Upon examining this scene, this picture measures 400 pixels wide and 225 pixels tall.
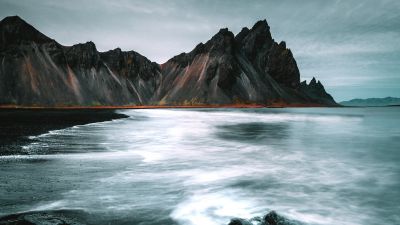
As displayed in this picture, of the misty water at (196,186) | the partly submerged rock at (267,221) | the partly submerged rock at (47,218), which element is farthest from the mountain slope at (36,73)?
the partly submerged rock at (267,221)

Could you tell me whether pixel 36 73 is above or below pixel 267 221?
above

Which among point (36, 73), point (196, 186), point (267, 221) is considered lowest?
point (196, 186)

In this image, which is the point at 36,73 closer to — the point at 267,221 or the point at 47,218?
the point at 47,218

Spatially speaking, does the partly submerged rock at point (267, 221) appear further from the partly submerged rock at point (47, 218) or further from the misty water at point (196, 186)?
the partly submerged rock at point (47, 218)

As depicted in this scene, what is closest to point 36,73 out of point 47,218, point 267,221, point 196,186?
point 196,186

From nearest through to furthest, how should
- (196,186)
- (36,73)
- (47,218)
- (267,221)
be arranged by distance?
(47,218)
(267,221)
(196,186)
(36,73)

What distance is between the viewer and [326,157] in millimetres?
20750

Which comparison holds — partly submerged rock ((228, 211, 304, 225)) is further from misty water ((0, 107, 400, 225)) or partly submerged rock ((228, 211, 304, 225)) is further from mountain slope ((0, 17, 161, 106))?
mountain slope ((0, 17, 161, 106))

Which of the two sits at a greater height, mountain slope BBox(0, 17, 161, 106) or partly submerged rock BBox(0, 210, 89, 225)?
mountain slope BBox(0, 17, 161, 106)

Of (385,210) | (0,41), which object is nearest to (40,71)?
(0,41)

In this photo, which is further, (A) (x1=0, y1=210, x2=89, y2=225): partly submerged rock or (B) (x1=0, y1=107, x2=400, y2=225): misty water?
(B) (x1=0, y1=107, x2=400, y2=225): misty water

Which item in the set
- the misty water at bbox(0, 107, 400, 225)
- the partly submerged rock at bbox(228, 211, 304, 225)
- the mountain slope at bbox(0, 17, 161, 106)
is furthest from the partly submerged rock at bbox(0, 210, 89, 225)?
the mountain slope at bbox(0, 17, 161, 106)

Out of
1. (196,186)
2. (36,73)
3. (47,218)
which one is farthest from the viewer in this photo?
(36,73)

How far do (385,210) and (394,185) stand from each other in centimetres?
415
